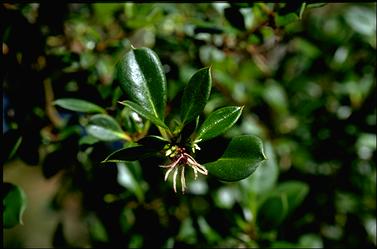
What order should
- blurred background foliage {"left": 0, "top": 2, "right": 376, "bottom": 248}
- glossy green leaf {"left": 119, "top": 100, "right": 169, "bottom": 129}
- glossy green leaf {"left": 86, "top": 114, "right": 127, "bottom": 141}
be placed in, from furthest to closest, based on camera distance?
blurred background foliage {"left": 0, "top": 2, "right": 376, "bottom": 248} → glossy green leaf {"left": 86, "top": 114, "right": 127, "bottom": 141} → glossy green leaf {"left": 119, "top": 100, "right": 169, "bottom": 129}

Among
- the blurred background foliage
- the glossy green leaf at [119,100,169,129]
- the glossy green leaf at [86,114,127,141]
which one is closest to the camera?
the glossy green leaf at [119,100,169,129]

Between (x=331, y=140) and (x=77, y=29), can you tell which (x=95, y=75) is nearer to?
(x=77, y=29)

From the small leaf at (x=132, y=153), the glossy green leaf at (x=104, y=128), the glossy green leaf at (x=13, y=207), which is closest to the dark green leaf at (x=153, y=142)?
the small leaf at (x=132, y=153)

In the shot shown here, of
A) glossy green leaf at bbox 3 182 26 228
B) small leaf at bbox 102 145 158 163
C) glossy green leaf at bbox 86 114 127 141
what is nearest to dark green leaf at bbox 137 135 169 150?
small leaf at bbox 102 145 158 163

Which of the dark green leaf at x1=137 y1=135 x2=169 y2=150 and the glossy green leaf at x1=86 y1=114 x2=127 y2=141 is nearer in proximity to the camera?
the dark green leaf at x1=137 y1=135 x2=169 y2=150

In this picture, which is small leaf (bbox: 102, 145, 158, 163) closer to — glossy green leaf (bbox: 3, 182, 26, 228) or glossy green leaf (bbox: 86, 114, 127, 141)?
glossy green leaf (bbox: 86, 114, 127, 141)

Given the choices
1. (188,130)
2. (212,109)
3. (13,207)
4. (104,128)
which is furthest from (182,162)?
(212,109)

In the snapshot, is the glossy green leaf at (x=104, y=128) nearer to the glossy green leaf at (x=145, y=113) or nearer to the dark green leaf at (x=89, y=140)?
the dark green leaf at (x=89, y=140)
